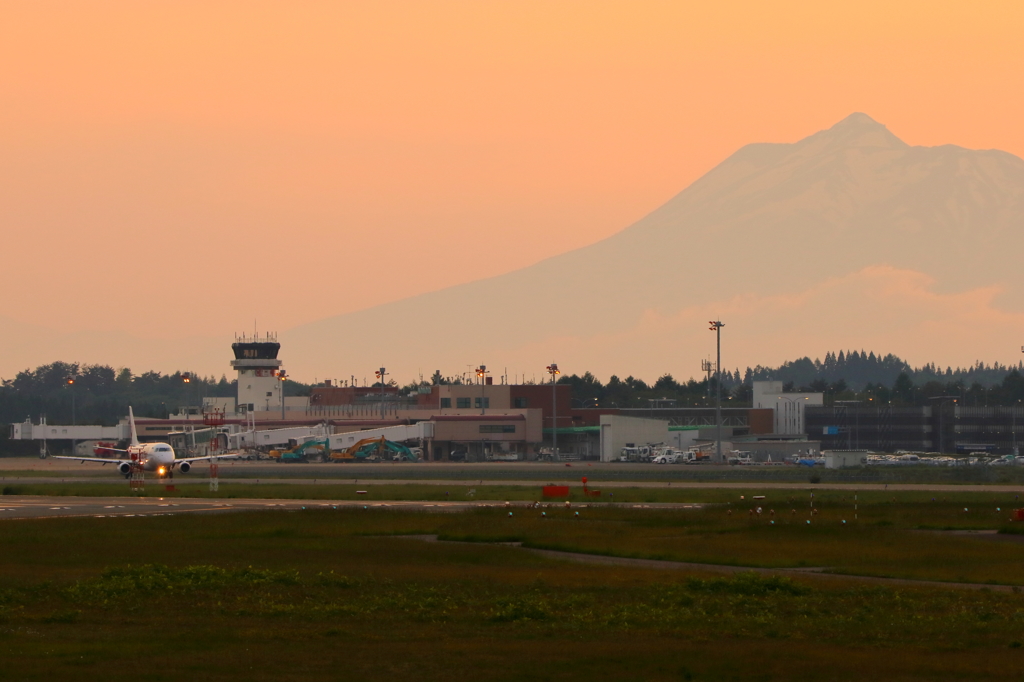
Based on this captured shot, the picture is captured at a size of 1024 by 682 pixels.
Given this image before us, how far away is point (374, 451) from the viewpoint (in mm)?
173500

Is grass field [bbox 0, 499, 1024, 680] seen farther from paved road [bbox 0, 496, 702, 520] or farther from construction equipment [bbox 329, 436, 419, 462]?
construction equipment [bbox 329, 436, 419, 462]

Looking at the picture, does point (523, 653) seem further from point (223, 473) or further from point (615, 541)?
point (223, 473)

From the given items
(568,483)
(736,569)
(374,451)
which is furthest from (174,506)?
(374,451)

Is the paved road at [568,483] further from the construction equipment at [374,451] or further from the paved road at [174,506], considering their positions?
the construction equipment at [374,451]

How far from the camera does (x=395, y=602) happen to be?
32.6 m

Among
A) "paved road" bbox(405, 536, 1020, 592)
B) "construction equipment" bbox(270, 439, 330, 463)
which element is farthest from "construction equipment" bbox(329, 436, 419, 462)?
"paved road" bbox(405, 536, 1020, 592)

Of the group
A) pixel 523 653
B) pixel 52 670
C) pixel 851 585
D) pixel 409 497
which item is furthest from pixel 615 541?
pixel 409 497

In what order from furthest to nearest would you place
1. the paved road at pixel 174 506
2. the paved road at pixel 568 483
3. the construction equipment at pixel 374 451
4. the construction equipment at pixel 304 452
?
the construction equipment at pixel 374 451 < the construction equipment at pixel 304 452 < the paved road at pixel 568 483 < the paved road at pixel 174 506

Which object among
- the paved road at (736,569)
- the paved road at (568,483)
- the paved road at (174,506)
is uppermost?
the paved road at (736,569)

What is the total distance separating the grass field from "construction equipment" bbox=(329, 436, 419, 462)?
118 metres

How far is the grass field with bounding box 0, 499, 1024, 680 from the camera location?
24578 mm

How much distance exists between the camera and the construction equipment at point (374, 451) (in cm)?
17225

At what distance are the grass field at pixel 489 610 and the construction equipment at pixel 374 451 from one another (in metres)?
118

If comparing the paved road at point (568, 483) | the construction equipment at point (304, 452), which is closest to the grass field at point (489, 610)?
the paved road at point (568, 483)
